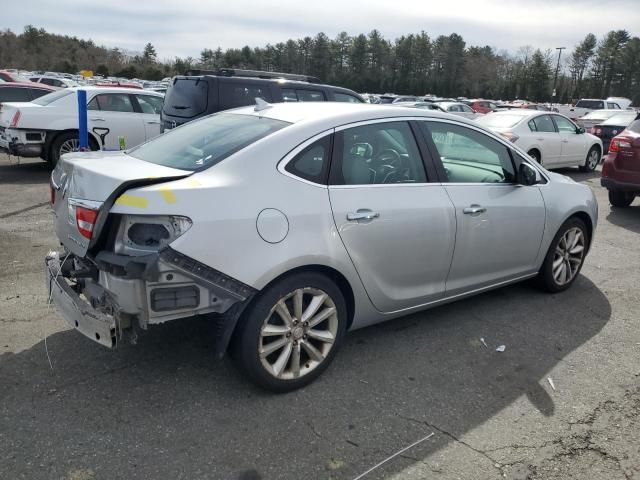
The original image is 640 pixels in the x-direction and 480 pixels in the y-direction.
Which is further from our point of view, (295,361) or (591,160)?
(591,160)

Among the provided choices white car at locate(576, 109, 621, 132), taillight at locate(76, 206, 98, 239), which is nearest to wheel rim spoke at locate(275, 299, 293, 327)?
taillight at locate(76, 206, 98, 239)

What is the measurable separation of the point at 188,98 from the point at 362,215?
5.84 metres

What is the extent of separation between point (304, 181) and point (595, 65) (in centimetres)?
8828

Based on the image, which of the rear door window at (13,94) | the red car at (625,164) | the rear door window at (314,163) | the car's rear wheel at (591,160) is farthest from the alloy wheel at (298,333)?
the rear door window at (13,94)

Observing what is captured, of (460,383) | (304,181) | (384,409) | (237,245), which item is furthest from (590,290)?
(237,245)

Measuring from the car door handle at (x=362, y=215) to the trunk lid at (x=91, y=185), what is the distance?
0.97m

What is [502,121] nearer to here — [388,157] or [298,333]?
[388,157]

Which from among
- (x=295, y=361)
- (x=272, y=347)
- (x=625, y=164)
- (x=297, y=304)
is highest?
(x=625, y=164)

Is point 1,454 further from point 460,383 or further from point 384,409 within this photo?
point 460,383

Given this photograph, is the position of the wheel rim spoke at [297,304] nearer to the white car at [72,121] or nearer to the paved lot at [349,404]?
the paved lot at [349,404]

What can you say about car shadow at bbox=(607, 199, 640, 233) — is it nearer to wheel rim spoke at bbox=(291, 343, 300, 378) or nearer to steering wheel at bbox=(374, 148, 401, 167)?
steering wheel at bbox=(374, 148, 401, 167)

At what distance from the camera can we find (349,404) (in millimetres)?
3082

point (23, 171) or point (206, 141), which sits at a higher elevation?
point (206, 141)

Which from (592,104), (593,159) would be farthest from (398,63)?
(593,159)
